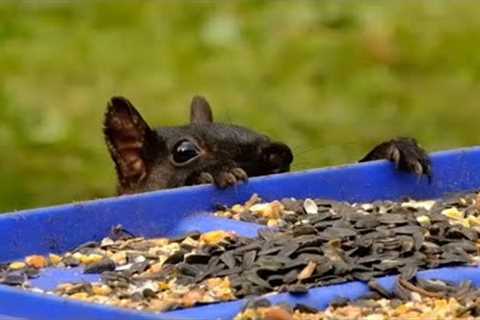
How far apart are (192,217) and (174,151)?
103cm

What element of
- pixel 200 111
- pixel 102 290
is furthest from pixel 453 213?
pixel 200 111

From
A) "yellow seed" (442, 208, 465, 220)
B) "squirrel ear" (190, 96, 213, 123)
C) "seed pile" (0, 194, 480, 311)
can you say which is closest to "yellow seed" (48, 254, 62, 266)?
"seed pile" (0, 194, 480, 311)

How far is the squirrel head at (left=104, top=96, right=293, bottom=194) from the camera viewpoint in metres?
6.58

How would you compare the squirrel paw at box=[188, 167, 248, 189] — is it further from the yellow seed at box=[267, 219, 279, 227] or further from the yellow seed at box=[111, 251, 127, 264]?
the yellow seed at box=[111, 251, 127, 264]

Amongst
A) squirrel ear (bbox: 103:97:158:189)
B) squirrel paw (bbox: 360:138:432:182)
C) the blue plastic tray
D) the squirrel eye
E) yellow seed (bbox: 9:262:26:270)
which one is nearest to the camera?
the blue plastic tray

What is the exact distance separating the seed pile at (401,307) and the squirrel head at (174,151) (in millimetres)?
1791

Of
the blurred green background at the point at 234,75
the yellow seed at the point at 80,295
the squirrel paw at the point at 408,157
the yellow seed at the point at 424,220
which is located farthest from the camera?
the blurred green background at the point at 234,75

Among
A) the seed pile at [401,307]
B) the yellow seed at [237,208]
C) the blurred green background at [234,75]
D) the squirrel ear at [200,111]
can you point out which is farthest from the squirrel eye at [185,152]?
the blurred green background at [234,75]

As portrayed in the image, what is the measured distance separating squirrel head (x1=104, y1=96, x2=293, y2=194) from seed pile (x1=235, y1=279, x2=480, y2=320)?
70.5 inches

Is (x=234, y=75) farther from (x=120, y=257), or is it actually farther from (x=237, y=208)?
(x=120, y=257)

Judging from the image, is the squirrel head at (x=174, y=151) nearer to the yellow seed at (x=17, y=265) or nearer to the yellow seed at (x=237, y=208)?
the yellow seed at (x=237, y=208)

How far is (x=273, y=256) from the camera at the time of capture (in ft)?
A: 16.5

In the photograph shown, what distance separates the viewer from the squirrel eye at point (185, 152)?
6.65m

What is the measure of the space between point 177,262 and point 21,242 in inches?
17.5
